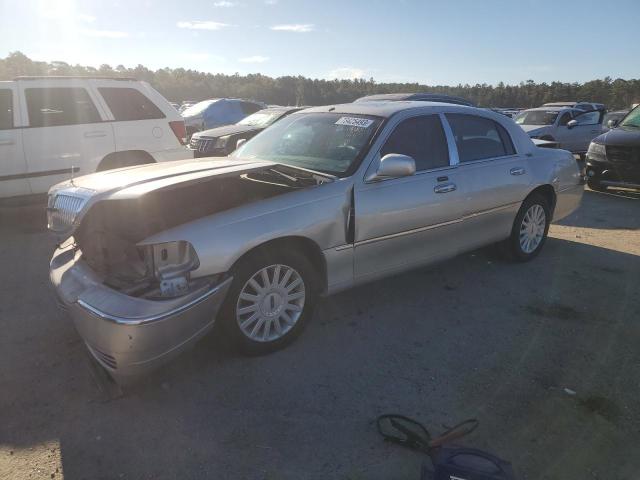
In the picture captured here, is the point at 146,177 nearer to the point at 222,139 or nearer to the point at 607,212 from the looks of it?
the point at 222,139

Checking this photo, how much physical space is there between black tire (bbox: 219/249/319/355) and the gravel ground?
0.11 meters

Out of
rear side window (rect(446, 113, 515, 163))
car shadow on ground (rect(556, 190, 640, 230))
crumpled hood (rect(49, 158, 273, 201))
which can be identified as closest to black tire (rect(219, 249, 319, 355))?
crumpled hood (rect(49, 158, 273, 201))

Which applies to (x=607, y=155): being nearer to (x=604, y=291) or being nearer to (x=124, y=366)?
(x=604, y=291)

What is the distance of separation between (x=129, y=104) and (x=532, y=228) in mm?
5597

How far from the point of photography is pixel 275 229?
3.15m

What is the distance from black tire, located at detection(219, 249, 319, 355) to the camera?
10.1 feet

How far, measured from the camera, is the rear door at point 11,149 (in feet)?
20.7

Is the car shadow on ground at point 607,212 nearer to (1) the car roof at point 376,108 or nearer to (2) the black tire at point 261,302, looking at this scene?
(1) the car roof at point 376,108

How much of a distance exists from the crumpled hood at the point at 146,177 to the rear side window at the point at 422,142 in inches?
43.4

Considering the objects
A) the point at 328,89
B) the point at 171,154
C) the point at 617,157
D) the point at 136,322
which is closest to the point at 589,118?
the point at 617,157

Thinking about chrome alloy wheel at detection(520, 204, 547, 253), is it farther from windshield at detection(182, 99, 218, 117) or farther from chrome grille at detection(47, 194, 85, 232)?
windshield at detection(182, 99, 218, 117)

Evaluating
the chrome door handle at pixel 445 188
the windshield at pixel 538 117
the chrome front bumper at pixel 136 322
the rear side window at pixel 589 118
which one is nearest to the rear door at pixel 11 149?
the chrome front bumper at pixel 136 322

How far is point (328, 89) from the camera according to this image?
59969mm

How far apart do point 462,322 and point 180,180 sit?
2439 mm
